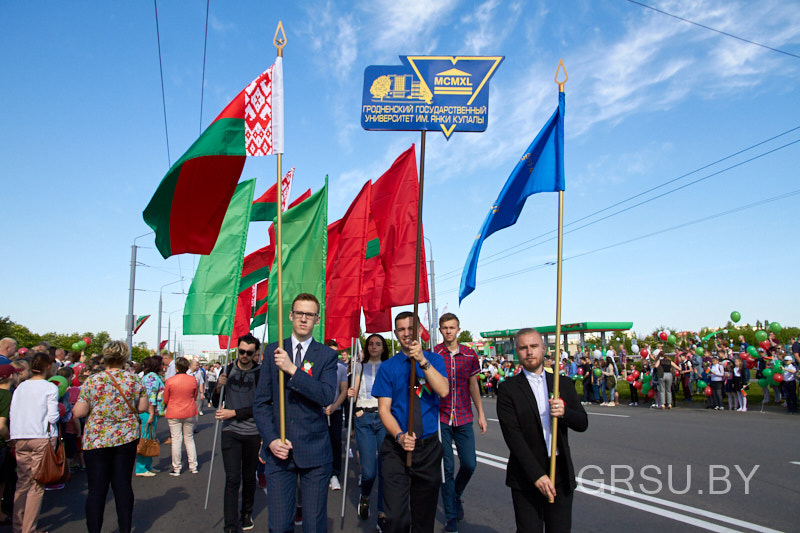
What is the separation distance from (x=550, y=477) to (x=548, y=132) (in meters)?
3.01

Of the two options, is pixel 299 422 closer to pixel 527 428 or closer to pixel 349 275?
pixel 527 428

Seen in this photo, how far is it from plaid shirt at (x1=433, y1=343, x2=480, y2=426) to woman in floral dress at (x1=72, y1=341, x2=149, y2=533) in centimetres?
287

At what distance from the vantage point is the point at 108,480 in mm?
5059

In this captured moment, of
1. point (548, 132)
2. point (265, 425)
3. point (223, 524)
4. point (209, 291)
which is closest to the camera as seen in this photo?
point (265, 425)

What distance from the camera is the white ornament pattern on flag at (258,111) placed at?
19.5 feet

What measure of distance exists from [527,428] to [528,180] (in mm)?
2498

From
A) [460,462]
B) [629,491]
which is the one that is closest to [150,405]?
[460,462]

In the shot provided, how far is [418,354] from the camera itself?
3.80 meters

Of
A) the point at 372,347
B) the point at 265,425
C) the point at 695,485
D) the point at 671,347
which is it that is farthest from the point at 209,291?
the point at 671,347

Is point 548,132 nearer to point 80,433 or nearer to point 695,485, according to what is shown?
point 695,485

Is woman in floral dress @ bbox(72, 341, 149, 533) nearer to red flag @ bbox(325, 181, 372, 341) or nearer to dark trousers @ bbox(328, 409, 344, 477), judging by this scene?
dark trousers @ bbox(328, 409, 344, 477)

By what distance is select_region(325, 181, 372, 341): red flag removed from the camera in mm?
8422

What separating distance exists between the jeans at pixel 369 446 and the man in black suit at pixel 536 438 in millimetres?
2533

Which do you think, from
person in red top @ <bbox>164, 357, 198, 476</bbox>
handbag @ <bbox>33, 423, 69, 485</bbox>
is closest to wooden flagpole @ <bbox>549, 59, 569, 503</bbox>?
handbag @ <bbox>33, 423, 69, 485</bbox>
